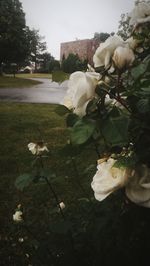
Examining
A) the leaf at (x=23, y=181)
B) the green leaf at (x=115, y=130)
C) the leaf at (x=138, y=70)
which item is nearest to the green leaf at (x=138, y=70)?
the leaf at (x=138, y=70)

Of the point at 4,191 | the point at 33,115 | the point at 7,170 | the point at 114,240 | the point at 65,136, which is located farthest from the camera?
the point at 33,115

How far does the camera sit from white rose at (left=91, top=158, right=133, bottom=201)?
963 mm

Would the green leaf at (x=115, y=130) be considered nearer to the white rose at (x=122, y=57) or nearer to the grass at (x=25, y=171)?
the white rose at (x=122, y=57)

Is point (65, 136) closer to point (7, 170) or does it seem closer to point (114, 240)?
point (7, 170)

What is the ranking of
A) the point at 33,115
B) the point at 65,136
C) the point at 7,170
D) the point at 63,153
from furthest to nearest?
the point at 33,115, the point at 65,136, the point at 7,170, the point at 63,153

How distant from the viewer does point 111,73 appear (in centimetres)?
111

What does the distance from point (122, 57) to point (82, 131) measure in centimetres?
23

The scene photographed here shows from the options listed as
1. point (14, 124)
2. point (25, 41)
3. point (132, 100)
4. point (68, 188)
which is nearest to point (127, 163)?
point (132, 100)

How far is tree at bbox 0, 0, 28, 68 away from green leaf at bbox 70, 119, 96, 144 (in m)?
31.3

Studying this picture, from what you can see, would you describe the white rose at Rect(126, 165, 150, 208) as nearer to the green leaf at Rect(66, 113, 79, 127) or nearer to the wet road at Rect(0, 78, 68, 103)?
the green leaf at Rect(66, 113, 79, 127)

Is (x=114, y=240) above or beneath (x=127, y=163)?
beneath

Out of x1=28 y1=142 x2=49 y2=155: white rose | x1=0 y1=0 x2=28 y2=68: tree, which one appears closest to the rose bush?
x1=28 y1=142 x2=49 y2=155: white rose

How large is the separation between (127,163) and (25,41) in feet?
110

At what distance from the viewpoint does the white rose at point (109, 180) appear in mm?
963
